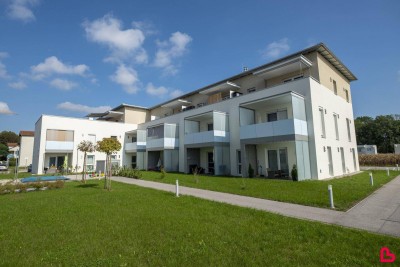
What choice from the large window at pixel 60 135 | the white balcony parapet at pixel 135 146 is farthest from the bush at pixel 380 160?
the large window at pixel 60 135

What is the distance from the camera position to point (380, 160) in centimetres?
3509

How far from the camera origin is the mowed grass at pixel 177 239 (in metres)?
4.25

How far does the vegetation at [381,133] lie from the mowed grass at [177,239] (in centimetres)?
6943

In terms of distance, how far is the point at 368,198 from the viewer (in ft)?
31.5

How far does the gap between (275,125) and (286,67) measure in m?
5.53

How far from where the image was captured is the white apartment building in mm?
16062

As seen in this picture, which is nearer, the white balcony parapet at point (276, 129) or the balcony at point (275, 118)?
the white balcony parapet at point (276, 129)

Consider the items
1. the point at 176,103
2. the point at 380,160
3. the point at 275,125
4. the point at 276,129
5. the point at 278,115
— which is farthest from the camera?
the point at 380,160

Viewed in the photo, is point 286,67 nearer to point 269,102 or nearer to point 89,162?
point 269,102

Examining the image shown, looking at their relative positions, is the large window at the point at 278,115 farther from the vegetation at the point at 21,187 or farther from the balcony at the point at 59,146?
the balcony at the point at 59,146

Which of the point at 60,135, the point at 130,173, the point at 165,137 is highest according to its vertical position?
the point at 60,135

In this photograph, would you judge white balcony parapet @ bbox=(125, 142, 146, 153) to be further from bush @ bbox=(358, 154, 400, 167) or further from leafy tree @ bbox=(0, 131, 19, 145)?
leafy tree @ bbox=(0, 131, 19, 145)

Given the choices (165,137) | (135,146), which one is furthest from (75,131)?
(165,137)

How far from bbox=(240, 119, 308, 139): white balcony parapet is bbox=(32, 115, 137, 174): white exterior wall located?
22499mm
